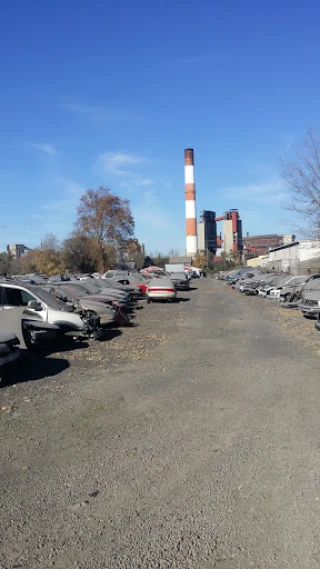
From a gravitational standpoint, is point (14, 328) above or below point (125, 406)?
above

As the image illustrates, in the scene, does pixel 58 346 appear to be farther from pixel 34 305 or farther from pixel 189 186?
pixel 189 186

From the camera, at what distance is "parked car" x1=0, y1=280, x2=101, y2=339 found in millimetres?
11742

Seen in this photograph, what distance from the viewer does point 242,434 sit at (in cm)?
545

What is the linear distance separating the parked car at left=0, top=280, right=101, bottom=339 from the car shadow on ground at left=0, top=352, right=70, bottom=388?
1.60m

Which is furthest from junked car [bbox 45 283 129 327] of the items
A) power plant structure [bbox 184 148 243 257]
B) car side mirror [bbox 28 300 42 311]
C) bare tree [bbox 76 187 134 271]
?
power plant structure [bbox 184 148 243 257]

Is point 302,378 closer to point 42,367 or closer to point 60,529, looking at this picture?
point 42,367

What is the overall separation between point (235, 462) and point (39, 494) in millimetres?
1803

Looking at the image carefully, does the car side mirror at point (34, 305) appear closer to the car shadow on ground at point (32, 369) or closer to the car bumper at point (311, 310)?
the car shadow on ground at point (32, 369)

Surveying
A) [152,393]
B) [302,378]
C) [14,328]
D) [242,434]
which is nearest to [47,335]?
[14,328]

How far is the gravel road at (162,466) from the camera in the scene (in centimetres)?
329

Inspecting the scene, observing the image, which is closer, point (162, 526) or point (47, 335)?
point (162, 526)

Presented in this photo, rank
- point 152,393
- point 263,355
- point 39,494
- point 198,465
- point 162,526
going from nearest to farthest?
point 162,526
point 39,494
point 198,465
point 152,393
point 263,355

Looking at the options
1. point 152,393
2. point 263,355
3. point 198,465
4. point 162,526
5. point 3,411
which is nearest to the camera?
point 162,526

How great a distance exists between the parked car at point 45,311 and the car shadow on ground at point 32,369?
1.60 m
